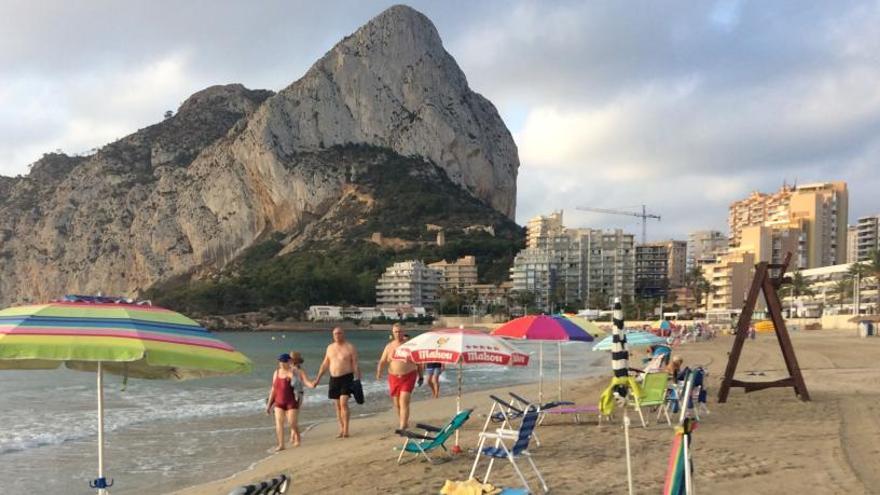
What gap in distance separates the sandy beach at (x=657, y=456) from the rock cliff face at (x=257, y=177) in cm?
12430

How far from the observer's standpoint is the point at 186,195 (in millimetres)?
138250

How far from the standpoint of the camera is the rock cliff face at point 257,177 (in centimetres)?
13312

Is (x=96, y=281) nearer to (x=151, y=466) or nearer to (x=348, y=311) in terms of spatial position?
(x=348, y=311)

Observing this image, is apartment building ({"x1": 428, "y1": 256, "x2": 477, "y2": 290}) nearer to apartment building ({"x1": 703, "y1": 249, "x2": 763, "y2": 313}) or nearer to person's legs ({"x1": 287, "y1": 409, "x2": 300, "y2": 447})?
apartment building ({"x1": 703, "y1": 249, "x2": 763, "y2": 313})

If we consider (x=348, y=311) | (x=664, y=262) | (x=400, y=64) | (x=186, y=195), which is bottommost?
(x=348, y=311)

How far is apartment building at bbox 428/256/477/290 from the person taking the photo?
134 meters

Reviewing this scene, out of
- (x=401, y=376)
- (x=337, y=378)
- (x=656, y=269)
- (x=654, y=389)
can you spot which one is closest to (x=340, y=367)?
(x=337, y=378)

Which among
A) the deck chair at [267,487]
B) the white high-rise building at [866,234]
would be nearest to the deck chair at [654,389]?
the deck chair at [267,487]

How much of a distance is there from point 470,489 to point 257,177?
431 feet

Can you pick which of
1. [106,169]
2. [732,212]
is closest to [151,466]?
[106,169]

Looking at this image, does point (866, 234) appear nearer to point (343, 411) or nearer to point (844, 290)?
point (844, 290)

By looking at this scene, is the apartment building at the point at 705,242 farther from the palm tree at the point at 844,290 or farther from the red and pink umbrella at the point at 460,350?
the red and pink umbrella at the point at 460,350

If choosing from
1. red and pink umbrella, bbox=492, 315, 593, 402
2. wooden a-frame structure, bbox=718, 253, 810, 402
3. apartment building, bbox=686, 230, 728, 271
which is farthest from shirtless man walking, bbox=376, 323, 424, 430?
apartment building, bbox=686, 230, 728, 271

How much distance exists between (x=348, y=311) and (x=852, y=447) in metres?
114
